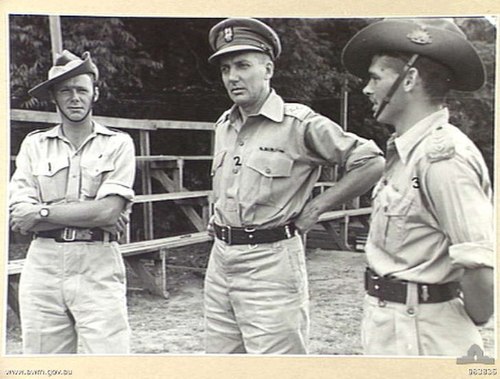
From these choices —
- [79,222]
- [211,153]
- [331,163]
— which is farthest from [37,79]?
[331,163]

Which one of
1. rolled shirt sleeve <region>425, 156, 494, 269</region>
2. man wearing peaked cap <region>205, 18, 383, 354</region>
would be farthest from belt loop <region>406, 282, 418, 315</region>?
man wearing peaked cap <region>205, 18, 383, 354</region>

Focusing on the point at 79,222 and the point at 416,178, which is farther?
the point at 79,222

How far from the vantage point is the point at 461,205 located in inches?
61.1

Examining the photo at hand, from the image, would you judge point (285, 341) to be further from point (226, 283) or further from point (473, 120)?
point (473, 120)

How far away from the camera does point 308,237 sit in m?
1.69

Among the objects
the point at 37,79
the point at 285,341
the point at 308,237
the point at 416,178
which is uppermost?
the point at 37,79

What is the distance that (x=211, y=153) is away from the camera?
1726 mm

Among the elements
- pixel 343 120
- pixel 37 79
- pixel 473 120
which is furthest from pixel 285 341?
pixel 37 79

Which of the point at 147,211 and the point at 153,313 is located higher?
the point at 147,211

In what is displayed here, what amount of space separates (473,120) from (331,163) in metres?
0.38

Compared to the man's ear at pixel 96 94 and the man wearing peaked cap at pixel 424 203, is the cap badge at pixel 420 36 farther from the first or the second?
the man's ear at pixel 96 94

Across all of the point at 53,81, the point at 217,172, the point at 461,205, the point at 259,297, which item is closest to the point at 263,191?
the point at 217,172

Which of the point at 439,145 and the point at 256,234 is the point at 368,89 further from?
the point at 256,234

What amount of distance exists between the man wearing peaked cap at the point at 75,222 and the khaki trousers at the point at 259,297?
0.27 meters
